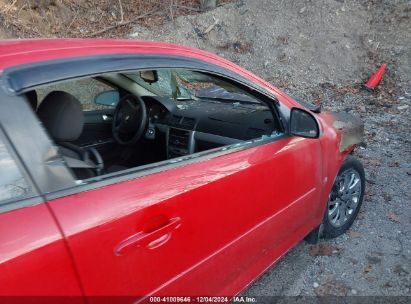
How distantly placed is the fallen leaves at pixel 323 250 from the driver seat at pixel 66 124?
7.19 feet

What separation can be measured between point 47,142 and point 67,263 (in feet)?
1.51

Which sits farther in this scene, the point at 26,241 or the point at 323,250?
the point at 323,250

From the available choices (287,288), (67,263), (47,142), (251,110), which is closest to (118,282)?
(67,263)

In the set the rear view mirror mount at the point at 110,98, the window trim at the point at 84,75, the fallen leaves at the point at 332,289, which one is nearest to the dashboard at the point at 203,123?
the rear view mirror mount at the point at 110,98

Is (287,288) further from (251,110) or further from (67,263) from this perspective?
(67,263)

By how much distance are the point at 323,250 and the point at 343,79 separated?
665 centimetres

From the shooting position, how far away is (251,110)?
10.6ft

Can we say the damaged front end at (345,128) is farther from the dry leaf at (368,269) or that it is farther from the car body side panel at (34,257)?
the car body side panel at (34,257)

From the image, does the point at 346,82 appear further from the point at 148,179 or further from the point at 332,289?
the point at 148,179

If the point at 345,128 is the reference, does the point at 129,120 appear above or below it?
above

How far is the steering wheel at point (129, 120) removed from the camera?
3.29 metres

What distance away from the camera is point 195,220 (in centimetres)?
198

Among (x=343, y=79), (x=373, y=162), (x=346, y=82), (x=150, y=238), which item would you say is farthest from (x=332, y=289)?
(x=343, y=79)

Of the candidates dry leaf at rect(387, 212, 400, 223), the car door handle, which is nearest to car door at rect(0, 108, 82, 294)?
the car door handle
